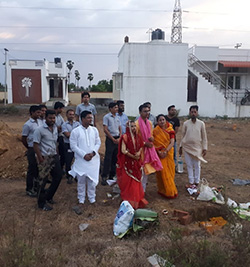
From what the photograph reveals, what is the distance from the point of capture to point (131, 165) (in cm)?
465

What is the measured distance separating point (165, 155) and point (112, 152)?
3.94 ft

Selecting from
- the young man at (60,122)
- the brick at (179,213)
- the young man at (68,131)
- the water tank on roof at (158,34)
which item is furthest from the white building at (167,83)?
the brick at (179,213)

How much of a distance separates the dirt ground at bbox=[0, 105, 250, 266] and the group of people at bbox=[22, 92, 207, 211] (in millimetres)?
267

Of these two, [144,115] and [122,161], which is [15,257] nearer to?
[122,161]

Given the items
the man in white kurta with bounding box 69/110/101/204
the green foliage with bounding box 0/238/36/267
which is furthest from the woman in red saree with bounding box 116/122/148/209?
the green foliage with bounding box 0/238/36/267

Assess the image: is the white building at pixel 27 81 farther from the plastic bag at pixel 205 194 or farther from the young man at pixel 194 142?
the plastic bag at pixel 205 194

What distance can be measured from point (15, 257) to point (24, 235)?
902 mm

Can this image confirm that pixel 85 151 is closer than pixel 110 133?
Yes

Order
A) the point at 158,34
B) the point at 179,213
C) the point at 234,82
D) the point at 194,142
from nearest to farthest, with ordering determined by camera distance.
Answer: the point at 179,213
the point at 194,142
the point at 158,34
the point at 234,82

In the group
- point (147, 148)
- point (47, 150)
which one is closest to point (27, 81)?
point (47, 150)

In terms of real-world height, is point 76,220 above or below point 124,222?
below

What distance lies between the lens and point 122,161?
4.69 m

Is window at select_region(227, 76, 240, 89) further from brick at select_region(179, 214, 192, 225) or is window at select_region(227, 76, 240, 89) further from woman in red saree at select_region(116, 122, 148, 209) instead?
brick at select_region(179, 214, 192, 225)

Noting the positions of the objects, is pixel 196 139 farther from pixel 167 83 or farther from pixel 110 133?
pixel 167 83
